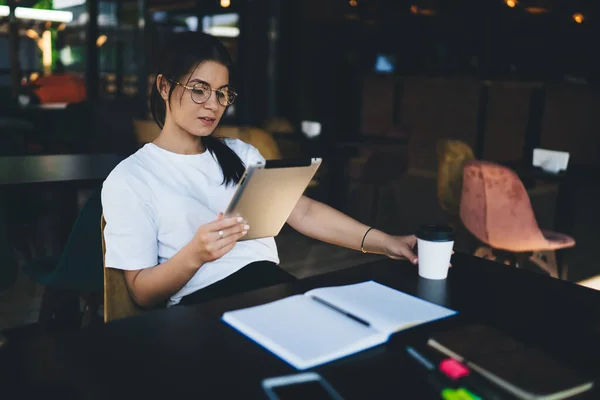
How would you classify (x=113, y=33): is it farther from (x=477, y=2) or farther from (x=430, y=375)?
(x=430, y=375)

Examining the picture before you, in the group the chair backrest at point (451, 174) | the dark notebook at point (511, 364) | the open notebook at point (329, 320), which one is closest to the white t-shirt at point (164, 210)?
the open notebook at point (329, 320)

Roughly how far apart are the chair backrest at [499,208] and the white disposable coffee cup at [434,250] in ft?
6.42

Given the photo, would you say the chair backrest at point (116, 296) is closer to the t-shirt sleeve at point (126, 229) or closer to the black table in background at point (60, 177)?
the t-shirt sleeve at point (126, 229)

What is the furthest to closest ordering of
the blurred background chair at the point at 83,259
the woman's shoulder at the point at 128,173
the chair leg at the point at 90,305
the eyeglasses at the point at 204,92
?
the chair leg at the point at 90,305 < the blurred background chair at the point at 83,259 < the eyeglasses at the point at 204,92 < the woman's shoulder at the point at 128,173

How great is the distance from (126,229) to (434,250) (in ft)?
2.42

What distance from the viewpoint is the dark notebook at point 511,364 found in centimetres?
87

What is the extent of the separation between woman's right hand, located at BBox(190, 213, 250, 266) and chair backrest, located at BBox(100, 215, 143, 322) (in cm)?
33

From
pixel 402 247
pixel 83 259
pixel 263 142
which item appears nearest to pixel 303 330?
pixel 402 247

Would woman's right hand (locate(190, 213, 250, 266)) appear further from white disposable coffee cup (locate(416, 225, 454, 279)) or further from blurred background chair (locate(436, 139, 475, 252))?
blurred background chair (locate(436, 139, 475, 252))

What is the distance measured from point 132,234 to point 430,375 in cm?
82

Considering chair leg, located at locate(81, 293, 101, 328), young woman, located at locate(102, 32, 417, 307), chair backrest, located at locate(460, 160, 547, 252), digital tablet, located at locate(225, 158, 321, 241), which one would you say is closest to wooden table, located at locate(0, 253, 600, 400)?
digital tablet, located at locate(225, 158, 321, 241)

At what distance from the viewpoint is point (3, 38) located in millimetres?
7406

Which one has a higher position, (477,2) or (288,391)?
(477,2)

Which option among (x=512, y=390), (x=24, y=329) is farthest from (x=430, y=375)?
(x=24, y=329)
